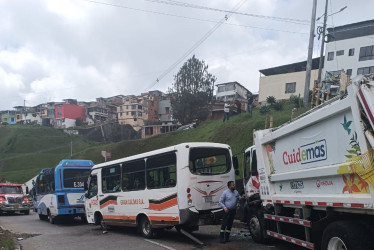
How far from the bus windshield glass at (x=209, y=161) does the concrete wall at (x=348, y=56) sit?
38.4 m

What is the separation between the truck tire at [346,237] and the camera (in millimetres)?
4891

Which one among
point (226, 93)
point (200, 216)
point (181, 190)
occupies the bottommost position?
point (200, 216)

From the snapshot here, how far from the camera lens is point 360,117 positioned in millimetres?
4891

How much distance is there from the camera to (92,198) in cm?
1384

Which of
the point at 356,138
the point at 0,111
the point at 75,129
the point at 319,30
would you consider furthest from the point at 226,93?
the point at 0,111

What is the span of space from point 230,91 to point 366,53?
31.0 m

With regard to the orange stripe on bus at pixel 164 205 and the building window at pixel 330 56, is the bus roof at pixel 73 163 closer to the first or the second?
the orange stripe on bus at pixel 164 205

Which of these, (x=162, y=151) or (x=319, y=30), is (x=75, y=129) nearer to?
(x=319, y=30)

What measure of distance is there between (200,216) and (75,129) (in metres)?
82.7

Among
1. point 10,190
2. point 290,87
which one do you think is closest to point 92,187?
point 10,190

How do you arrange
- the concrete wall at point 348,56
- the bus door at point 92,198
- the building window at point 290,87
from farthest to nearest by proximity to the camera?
the building window at point 290,87 → the concrete wall at point 348,56 → the bus door at point 92,198

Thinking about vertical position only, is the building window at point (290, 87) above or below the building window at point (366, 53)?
below

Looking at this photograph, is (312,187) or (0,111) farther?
(0,111)

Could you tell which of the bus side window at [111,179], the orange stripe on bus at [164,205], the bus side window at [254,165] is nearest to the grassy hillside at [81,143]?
the bus side window at [111,179]
